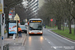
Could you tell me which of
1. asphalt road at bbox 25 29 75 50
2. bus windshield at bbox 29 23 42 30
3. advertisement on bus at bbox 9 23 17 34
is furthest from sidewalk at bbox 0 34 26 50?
bus windshield at bbox 29 23 42 30

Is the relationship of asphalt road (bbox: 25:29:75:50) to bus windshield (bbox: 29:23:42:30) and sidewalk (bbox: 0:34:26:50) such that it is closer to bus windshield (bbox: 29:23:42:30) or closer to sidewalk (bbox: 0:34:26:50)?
sidewalk (bbox: 0:34:26:50)

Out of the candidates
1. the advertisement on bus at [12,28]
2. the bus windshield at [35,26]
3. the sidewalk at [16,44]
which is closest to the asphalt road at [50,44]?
the sidewalk at [16,44]

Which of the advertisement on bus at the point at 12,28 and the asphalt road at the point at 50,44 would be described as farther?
the advertisement on bus at the point at 12,28

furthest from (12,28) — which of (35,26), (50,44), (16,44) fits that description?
(50,44)

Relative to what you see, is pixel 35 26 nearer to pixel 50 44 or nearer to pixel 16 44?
pixel 50 44

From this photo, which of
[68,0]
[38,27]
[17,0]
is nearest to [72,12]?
[68,0]

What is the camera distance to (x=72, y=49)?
1556 centimetres

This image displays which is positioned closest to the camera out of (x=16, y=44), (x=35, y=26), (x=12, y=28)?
(x=16, y=44)

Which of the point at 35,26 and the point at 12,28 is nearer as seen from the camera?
the point at 12,28

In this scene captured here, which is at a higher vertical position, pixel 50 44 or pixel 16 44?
pixel 16 44

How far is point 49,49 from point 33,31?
17791 mm

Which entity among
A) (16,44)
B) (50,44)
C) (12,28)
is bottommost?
(50,44)

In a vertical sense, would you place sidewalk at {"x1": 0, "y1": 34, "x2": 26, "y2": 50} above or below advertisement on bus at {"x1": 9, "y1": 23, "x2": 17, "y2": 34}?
below

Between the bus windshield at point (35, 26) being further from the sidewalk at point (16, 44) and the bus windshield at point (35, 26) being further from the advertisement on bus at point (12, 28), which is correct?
the sidewalk at point (16, 44)
